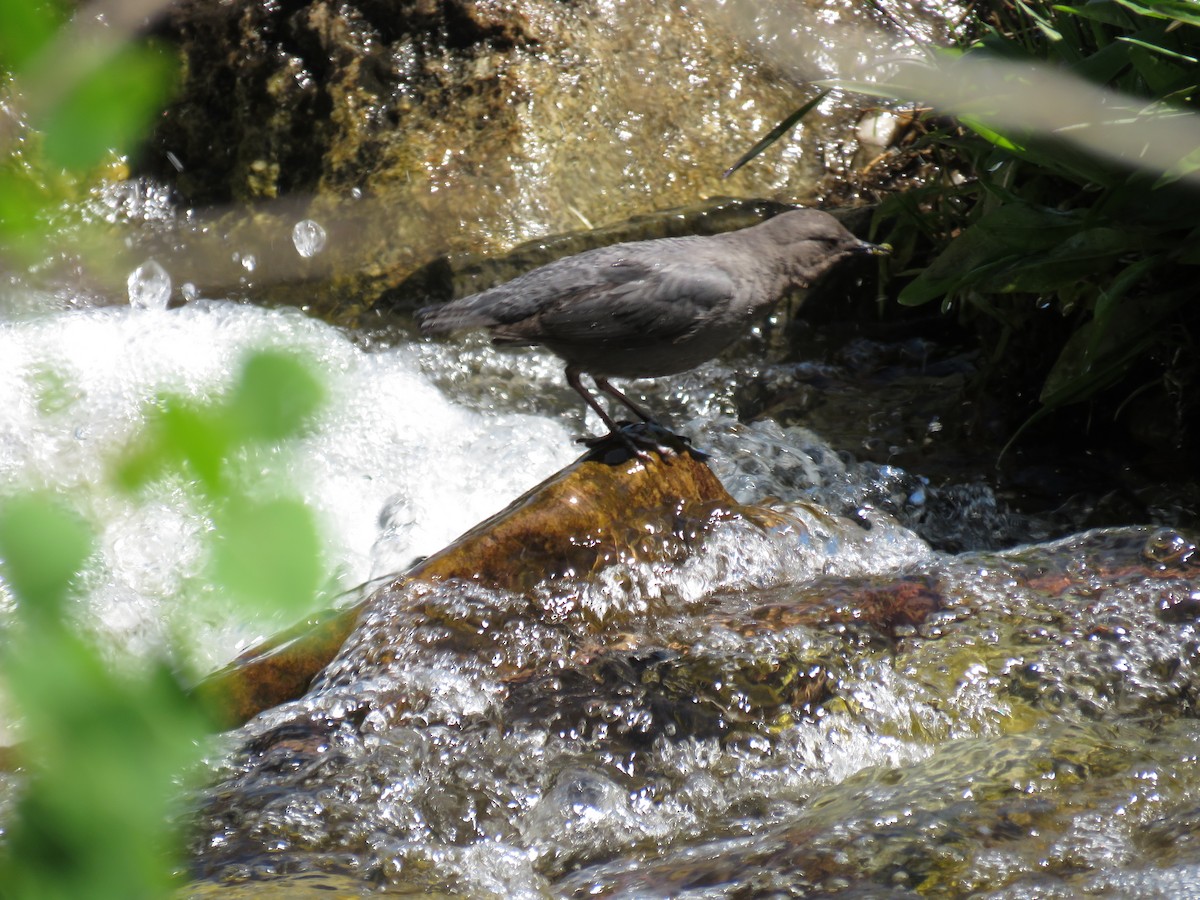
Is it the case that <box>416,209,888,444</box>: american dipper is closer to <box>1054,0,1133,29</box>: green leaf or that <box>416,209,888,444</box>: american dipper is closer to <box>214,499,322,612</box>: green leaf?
<box>1054,0,1133,29</box>: green leaf

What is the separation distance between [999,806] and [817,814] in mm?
411

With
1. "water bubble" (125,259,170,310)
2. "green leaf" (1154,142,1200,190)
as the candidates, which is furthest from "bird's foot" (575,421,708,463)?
"water bubble" (125,259,170,310)

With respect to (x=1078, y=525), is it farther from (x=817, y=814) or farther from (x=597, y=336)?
(x=817, y=814)

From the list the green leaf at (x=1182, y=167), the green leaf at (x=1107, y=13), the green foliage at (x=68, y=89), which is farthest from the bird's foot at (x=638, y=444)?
the green foliage at (x=68, y=89)

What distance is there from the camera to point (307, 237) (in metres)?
6.84

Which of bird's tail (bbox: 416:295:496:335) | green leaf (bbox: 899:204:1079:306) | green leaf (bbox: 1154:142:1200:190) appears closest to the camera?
green leaf (bbox: 1154:142:1200:190)

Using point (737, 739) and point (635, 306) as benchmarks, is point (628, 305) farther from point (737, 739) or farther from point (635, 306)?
point (737, 739)

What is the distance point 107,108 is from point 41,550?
0.77 ft

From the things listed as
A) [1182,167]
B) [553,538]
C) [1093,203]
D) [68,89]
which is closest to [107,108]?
[68,89]

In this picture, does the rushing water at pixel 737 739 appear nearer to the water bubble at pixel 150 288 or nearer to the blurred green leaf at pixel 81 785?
the blurred green leaf at pixel 81 785

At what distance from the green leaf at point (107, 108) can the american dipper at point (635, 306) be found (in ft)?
11.9

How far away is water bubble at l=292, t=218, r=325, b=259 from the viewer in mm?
6723

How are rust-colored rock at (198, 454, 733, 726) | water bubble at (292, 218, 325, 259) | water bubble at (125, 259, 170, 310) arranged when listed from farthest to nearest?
water bubble at (292, 218, 325, 259), water bubble at (125, 259, 170, 310), rust-colored rock at (198, 454, 733, 726)

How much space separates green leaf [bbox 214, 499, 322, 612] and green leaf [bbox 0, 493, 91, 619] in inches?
2.8
